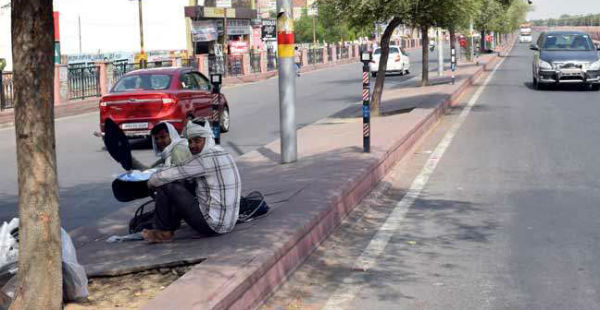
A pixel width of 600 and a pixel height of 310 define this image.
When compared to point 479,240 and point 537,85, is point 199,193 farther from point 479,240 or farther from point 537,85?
point 537,85

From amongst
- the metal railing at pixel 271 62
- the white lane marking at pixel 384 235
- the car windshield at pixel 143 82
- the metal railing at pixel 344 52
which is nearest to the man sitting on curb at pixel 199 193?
the white lane marking at pixel 384 235

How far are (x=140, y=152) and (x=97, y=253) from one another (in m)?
9.83

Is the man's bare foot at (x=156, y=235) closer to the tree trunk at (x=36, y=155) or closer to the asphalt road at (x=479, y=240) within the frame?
the asphalt road at (x=479, y=240)

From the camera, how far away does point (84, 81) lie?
31.5m

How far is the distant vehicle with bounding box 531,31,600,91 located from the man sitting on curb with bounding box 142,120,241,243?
22048 millimetres

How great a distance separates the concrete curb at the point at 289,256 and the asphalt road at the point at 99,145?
9.10ft

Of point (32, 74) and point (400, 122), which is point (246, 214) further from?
point (400, 122)

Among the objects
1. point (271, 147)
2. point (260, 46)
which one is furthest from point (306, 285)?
point (260, 46)

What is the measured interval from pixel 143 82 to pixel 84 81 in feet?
45.8

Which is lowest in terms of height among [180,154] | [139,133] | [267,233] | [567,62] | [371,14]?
[267,233]

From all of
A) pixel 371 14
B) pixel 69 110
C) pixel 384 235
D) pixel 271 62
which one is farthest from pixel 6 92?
pixel 271 62

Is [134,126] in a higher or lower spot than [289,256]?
higher

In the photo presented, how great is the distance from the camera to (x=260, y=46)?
75.9 m

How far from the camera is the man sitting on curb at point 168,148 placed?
807 centimetres
